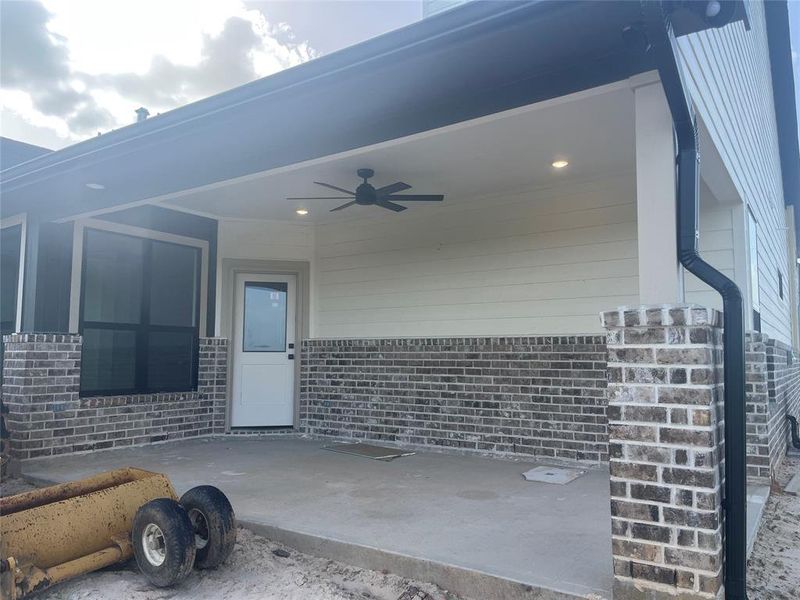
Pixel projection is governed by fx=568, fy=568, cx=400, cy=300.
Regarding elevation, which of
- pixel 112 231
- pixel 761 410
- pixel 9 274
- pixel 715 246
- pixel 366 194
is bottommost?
pixel 761 410

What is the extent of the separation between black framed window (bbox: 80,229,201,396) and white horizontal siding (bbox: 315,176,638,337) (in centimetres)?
155

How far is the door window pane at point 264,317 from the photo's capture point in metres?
6.97

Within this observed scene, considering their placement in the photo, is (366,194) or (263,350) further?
(263,350)

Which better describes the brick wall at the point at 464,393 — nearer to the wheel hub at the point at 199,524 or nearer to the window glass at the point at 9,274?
the window glass at the point at 9,274

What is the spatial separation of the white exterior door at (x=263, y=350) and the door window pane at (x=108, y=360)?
1.17m

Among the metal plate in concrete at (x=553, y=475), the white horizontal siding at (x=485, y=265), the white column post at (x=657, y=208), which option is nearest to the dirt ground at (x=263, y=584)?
the white column post at (x=657, y=208)

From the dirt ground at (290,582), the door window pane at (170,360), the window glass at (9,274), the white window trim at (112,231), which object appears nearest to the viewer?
the dirt ground at (290,582)

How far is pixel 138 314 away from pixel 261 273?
1.48m

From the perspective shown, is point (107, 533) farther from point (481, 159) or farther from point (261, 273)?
point (261, 273)

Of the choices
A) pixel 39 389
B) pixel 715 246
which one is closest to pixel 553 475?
pixel 715 246

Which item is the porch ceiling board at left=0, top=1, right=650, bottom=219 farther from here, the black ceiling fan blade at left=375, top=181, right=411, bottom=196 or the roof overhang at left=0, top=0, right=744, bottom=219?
the black ceiling fan blade at left=375, top=181, right=411, bottom=196

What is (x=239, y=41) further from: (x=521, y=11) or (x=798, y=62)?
(x=798, y=62)

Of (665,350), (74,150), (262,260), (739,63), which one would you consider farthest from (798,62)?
(74,150)

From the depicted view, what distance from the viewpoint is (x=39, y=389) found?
17.7 feet
